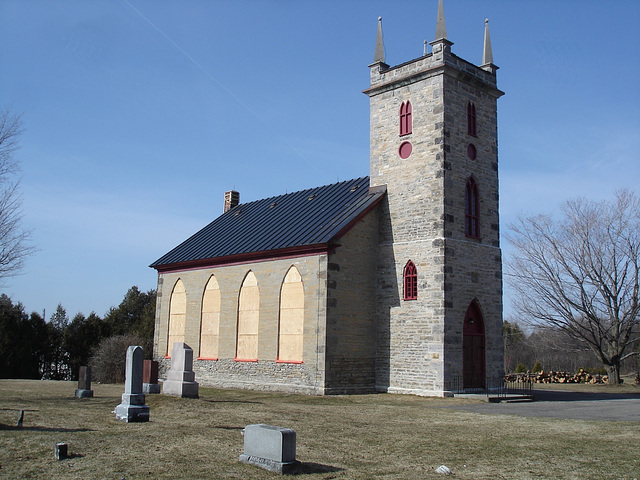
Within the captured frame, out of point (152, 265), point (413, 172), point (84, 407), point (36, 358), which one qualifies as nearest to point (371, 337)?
point (413, 172)

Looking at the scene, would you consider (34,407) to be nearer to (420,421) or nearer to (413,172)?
(420,421)

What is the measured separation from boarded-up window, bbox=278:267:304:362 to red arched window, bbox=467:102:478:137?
924cm

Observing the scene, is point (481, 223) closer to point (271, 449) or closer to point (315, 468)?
point (315, 468)

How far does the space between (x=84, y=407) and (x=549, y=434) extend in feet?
40.4

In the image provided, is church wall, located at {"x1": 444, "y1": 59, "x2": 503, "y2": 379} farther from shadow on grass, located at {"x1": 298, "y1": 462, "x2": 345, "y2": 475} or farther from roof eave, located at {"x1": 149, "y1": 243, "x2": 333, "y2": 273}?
shadow on grass, located at {"x1": 298, "y1": 462, "x2": 345, "y2": 475}

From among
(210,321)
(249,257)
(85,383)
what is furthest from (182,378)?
(210,321)

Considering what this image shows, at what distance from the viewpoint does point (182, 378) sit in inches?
767

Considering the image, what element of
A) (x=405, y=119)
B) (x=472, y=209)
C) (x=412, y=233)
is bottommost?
(x=412, y=233)

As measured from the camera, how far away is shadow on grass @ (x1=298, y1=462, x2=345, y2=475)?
9367 mm

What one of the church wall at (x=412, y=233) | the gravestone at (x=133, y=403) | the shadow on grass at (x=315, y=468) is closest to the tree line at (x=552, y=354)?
the church wall at (x=412, y=233)

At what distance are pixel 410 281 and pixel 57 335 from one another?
3238 centimetres

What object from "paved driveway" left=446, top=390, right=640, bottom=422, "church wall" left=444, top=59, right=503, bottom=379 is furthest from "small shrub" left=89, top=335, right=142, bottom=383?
"paved driveway" left=446, top=390, right=640, bottom=422

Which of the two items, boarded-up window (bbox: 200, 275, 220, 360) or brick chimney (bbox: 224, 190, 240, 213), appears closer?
boarded-up window (bbox: 200, 275, 220, 360)

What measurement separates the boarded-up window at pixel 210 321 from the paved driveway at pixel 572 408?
45.0 ft
